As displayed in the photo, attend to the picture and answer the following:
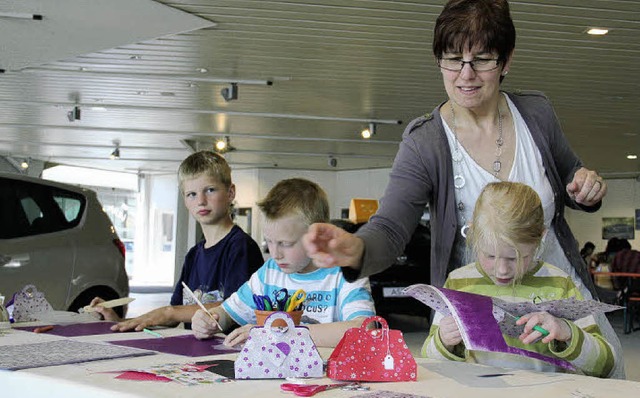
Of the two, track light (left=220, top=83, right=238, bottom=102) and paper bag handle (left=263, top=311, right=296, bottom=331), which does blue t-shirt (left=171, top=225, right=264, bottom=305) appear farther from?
track light (left=220, top=83, right=238, bottom=102)

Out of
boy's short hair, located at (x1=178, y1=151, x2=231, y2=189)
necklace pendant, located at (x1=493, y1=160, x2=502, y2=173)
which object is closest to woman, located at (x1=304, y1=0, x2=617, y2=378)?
necklace pendant, located at (x1=493, y1=160, x2=502, y2=173)

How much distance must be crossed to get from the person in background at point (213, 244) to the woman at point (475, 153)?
0.99 meters

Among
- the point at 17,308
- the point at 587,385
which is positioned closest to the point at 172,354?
the point at 587,385

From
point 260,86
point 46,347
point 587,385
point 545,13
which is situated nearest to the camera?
point 587,385

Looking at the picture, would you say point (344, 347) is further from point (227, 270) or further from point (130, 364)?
point (227, 270)

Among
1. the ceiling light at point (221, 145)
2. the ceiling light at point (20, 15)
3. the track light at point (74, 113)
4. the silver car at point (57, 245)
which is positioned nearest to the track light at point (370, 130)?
the ceiling light at point (221, 145)

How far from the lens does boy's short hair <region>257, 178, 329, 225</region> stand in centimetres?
230

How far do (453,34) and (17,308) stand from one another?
1.72m

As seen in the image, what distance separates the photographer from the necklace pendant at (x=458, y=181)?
2.00 metres

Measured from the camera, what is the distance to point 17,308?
2.74 metres

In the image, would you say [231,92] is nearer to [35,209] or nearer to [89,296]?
[89,296]

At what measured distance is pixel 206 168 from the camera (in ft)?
9.83

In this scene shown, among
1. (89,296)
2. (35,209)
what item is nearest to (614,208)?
(89,296)

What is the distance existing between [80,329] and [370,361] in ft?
3.96
